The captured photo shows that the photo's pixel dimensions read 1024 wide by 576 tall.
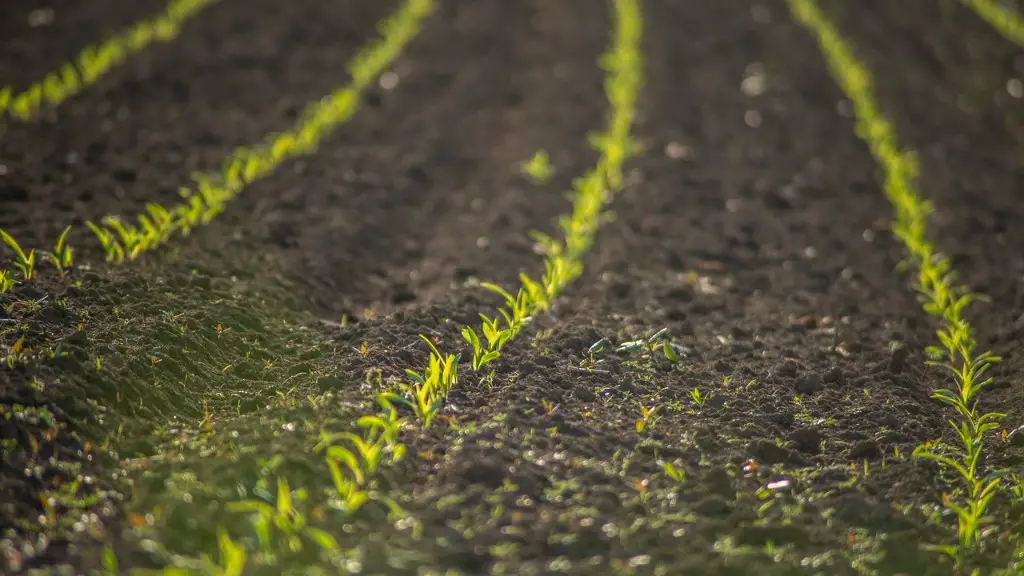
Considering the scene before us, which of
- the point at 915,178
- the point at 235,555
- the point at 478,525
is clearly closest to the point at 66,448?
the point at 235,555

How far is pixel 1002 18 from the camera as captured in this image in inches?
450

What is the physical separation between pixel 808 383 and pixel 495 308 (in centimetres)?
148

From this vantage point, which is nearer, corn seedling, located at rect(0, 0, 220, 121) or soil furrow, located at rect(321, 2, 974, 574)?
soil furrow, located at rect(321, 2, 974, 574)

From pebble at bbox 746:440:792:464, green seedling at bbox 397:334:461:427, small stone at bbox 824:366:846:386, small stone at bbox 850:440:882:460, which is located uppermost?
green seedling at bbox 397:334:461:427

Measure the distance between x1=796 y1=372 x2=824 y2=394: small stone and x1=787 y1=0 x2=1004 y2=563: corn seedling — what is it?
18.7 inches

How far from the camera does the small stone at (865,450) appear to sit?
337cm

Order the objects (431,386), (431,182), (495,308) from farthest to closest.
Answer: (431,182) → (495,308) → (431,386)

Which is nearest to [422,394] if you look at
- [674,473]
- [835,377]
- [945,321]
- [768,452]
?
[674,473]

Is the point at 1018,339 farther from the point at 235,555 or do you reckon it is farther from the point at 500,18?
the point at 500,18

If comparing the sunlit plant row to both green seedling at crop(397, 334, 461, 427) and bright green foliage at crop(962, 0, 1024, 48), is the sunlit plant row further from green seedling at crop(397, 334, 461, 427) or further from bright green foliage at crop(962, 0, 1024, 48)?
bright green foliage at crop(962, 0, 1024, 48)

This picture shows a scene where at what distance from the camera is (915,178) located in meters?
6.83

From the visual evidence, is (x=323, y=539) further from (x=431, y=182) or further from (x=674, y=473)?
(x=431, y=182)

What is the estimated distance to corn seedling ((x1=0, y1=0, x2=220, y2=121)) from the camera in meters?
6.69

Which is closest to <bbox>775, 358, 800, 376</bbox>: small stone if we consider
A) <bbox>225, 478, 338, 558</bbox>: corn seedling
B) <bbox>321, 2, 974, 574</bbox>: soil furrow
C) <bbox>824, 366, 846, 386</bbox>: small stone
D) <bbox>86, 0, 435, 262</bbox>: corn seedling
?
<bbox>321, 2, 974, 574</bbox>: soil furrow
